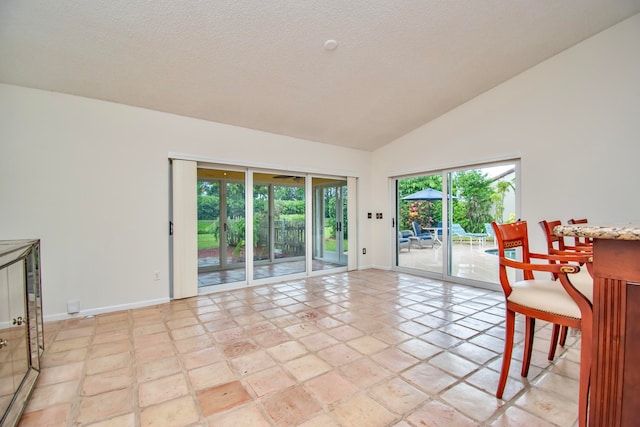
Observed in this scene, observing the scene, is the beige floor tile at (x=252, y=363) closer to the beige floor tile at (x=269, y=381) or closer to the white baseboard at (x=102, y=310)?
the beige floor tile at (x=269, y=381)

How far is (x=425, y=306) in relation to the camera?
3.60m

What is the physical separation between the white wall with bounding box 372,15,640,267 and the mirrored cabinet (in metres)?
5.13

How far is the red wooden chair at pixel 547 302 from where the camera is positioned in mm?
1299

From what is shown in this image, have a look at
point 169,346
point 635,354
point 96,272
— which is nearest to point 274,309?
point 169,346

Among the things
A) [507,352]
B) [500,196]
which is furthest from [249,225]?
[500,196]

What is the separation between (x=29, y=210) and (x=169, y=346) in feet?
7.32

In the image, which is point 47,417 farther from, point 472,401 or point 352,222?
point 352,222

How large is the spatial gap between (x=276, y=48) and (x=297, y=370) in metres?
3.04

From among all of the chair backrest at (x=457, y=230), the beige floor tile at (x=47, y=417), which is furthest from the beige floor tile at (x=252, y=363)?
the chair backrest at (x=457, y=230)

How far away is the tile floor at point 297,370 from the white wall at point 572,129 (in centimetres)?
161

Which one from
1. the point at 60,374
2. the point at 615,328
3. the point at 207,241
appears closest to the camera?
the point at 615,328

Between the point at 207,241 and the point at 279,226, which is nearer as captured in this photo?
the point at 207,241

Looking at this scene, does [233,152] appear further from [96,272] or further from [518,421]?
[518,421]

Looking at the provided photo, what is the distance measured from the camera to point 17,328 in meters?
1.86
